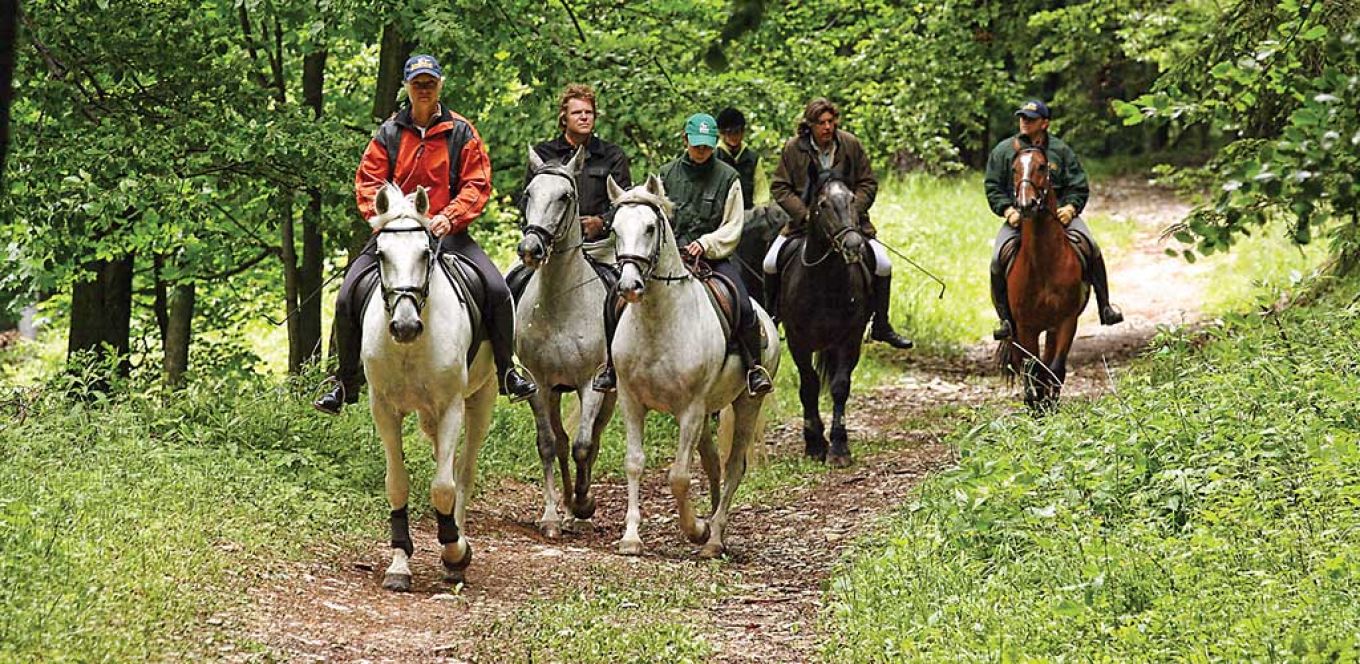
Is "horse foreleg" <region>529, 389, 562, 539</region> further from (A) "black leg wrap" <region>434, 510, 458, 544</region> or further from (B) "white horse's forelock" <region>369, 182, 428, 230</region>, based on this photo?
(B) "white horse's forelock" <region>369, 182, 428, 230</region>

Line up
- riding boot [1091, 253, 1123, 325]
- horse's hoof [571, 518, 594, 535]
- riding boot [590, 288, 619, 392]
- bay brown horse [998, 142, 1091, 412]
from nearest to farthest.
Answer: riding boot [590, 288, 619, 392] < horse's hoof [571, 518, 594, 535] < bay brown horse [998, 142, 1091, 412] < riding boot [1091, 253, 1123, 325]

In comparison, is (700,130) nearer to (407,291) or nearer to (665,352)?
(665,352)

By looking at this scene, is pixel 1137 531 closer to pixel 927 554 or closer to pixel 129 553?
pixel 927 554

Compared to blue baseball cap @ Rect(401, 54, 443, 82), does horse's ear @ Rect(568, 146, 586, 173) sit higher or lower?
lower

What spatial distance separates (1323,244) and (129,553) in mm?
19628

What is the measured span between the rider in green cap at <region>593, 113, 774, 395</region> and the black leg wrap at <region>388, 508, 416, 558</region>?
1917 millimetres

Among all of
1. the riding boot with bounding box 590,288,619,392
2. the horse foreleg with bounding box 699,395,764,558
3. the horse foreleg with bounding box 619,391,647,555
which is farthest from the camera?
the horse foreleg with bounding box 699,395,764,558

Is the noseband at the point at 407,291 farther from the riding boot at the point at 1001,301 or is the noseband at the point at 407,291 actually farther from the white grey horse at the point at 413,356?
the riding boot at the point at 1001,301

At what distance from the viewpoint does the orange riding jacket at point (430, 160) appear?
30.3 feet

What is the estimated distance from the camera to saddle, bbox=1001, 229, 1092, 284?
540 inches

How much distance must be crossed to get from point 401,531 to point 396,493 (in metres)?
0.22

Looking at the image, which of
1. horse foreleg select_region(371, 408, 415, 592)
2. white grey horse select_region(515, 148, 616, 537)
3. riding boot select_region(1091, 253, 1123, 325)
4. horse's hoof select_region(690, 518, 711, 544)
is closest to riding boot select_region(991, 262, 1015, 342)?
riding boot select_region(1091, 253, 1123, 325)

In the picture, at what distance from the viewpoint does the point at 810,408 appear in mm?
13758

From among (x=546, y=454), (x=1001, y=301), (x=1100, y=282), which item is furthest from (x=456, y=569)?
(x=1100, y=282)
